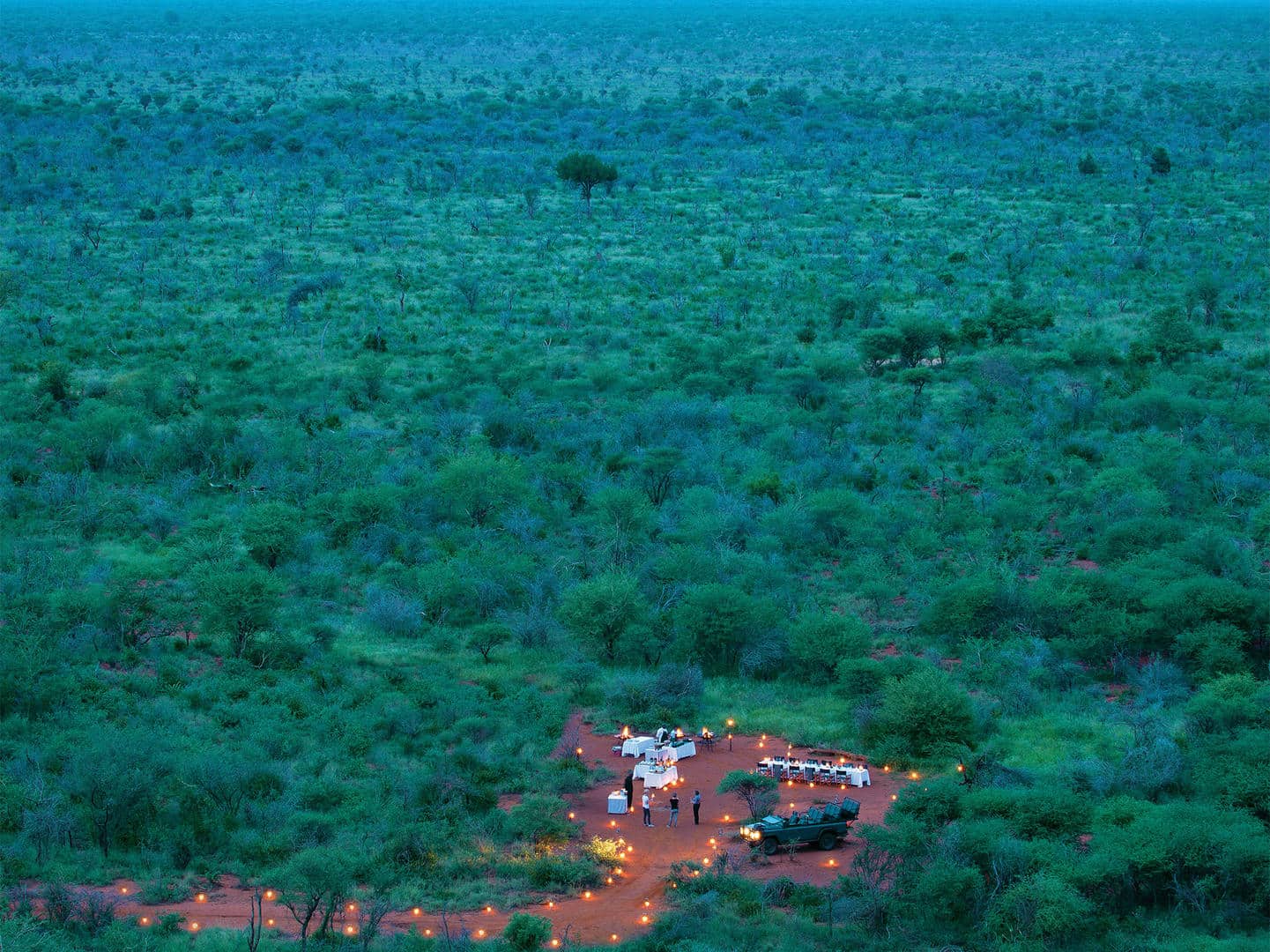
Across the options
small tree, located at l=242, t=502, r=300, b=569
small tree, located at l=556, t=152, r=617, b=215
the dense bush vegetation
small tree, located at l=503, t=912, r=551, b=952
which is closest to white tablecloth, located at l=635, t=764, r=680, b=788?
the dense bush vegetation

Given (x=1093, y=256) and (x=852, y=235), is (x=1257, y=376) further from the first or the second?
(x=852, y=235)

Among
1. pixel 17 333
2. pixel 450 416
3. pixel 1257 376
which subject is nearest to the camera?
pixel 450 416

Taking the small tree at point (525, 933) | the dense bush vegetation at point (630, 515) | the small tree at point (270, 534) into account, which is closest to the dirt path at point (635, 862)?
the small tree at point (525, 933)

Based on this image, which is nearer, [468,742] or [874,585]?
[468,742]

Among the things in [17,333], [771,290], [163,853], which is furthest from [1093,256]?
[163,853]

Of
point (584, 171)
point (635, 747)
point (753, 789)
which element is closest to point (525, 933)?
point (753, 789)
